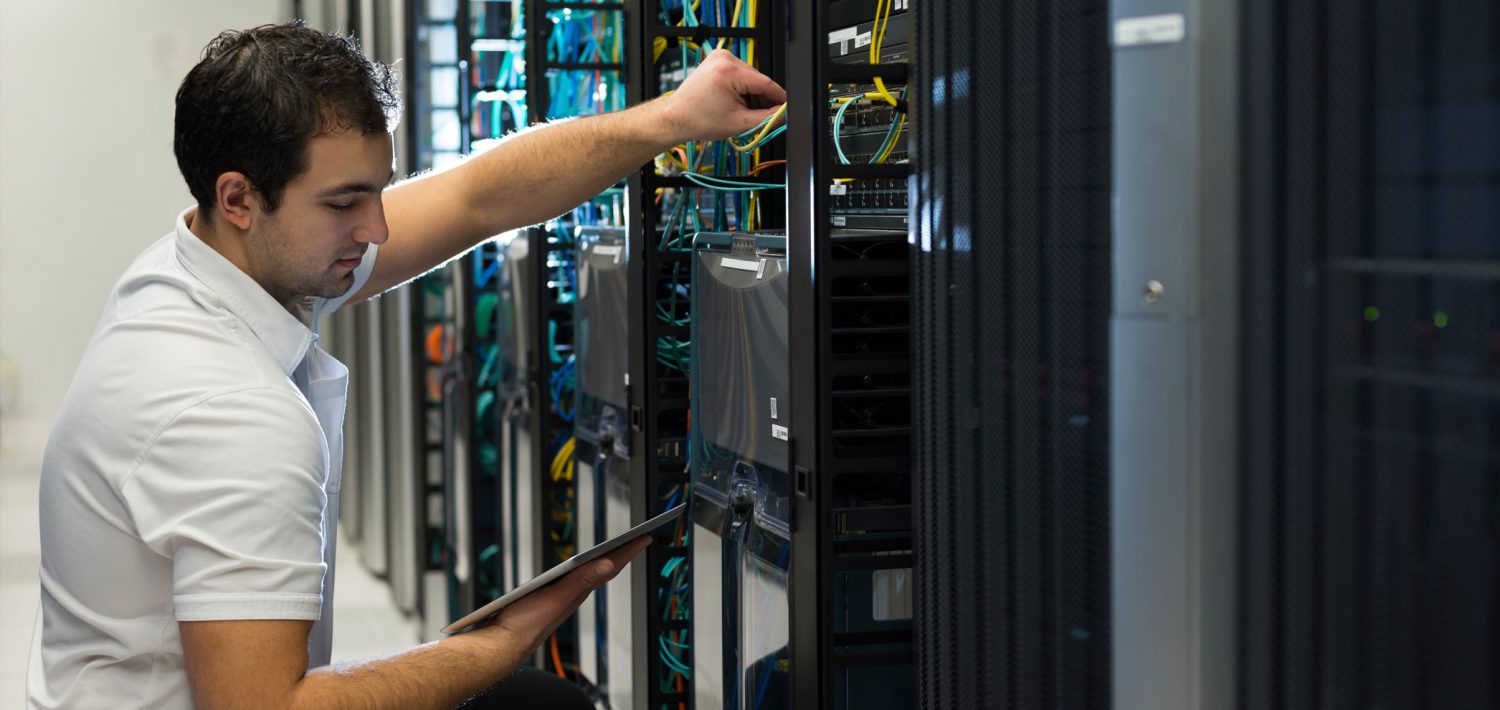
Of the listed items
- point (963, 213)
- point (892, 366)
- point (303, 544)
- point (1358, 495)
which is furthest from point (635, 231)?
point (1358, 495)

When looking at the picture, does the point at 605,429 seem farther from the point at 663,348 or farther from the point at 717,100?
the point at 717,100

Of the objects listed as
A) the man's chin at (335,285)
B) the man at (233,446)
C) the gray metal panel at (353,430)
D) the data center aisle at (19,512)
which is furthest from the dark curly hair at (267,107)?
the gray metal panel at (353,430)

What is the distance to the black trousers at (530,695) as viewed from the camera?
5.61ft

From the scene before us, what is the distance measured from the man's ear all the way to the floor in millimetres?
2902

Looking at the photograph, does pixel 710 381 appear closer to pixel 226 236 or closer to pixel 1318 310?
pixel 226 236

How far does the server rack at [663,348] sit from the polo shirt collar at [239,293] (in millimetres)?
641

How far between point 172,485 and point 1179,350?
0.89 m

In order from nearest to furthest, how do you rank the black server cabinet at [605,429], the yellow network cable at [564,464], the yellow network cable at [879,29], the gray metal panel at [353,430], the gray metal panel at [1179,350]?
the gray metal panel at [1179,350]
the yellow network cable at [879,29]
the black server cabinet at [605,429]
the yellow network cable at [564,464]
the gray metal panel at [353,430]

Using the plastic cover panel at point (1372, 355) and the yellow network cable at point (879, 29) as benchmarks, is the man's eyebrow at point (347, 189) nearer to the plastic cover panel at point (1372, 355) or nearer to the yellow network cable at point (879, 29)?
the yellow network cable at point (879, 29)

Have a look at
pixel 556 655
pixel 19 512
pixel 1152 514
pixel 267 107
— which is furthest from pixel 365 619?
pixel 1152 514

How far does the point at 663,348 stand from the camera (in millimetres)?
2135

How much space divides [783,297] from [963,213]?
53 cm

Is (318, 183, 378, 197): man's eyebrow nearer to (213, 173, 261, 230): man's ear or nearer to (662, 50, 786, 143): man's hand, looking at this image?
(213, 173, 261, 230): man's ear

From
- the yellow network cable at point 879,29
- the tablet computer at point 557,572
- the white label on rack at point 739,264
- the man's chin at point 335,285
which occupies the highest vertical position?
the yellow network cable at point 879,29
